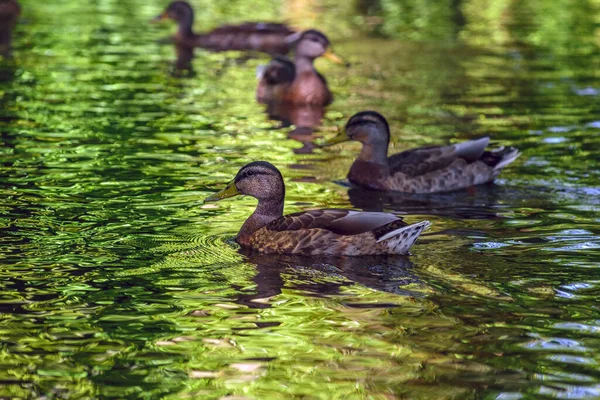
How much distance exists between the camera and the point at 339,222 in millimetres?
10906

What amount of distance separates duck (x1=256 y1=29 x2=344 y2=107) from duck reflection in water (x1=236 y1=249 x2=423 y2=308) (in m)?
8.88

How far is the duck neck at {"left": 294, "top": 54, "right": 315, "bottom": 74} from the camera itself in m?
19.9

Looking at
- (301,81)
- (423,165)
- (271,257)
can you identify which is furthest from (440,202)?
(301,81)

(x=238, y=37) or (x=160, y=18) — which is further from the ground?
(x=160, y=18)

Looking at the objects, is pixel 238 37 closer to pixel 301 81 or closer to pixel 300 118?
pixel 301 81

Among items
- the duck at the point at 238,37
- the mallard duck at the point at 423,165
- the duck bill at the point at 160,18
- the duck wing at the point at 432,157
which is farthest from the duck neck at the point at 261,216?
the duck bill at the point at 160,18

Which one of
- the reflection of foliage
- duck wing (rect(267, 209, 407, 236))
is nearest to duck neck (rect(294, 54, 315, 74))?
the reflection of foliage

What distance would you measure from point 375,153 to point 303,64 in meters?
5.90

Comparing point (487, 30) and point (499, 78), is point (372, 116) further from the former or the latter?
point (487, 30)

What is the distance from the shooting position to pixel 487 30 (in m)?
28.6

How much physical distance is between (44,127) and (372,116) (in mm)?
4959

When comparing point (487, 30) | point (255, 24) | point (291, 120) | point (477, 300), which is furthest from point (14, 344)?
point (487, 30)

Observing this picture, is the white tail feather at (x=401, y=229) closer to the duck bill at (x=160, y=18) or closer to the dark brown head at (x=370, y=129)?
the dark brown head at (x=370, y=129)

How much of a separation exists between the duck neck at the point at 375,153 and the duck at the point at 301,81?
17.0ft
